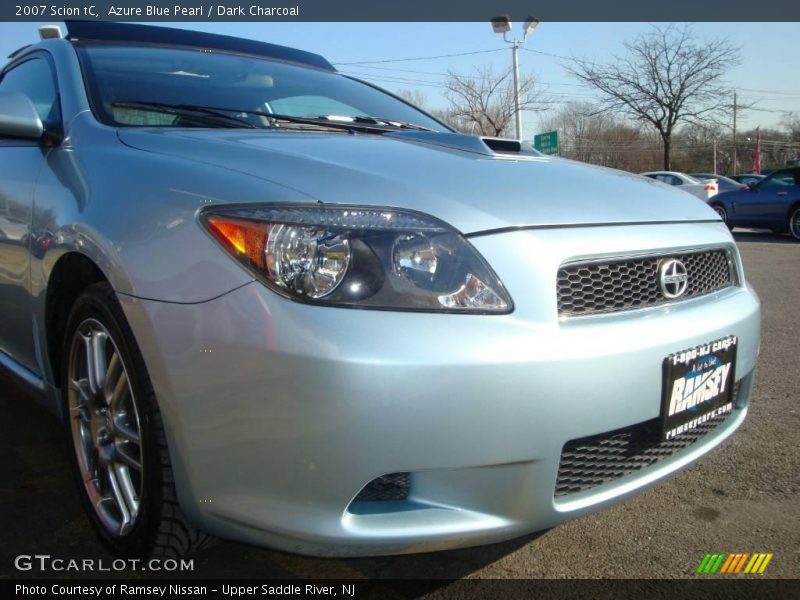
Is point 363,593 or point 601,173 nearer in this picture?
point 363,593

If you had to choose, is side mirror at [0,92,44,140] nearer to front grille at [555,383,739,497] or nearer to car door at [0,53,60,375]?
car door at [0,53,60,375]

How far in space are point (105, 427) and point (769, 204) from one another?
12986 millimetres

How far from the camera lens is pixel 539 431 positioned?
1.43m

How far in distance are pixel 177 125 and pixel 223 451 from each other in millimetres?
1211

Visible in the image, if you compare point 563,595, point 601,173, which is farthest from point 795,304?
point 563,595

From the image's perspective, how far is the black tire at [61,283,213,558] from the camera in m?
1.62

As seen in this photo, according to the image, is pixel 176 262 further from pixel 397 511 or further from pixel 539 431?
pixel 539 431

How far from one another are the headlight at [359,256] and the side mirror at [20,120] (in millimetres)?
1050

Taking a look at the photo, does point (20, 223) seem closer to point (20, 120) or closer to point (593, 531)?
point (20, 120)

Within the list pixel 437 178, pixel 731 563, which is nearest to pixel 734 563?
pixel 731 563

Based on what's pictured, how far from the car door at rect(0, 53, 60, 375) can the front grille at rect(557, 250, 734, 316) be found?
1700 millimetres

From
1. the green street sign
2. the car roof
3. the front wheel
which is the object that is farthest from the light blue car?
the green street sign

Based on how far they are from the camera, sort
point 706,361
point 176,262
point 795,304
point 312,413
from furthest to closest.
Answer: point 795,304
point 706,361
point 176,262
point 312,413

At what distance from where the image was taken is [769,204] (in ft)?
40.3
